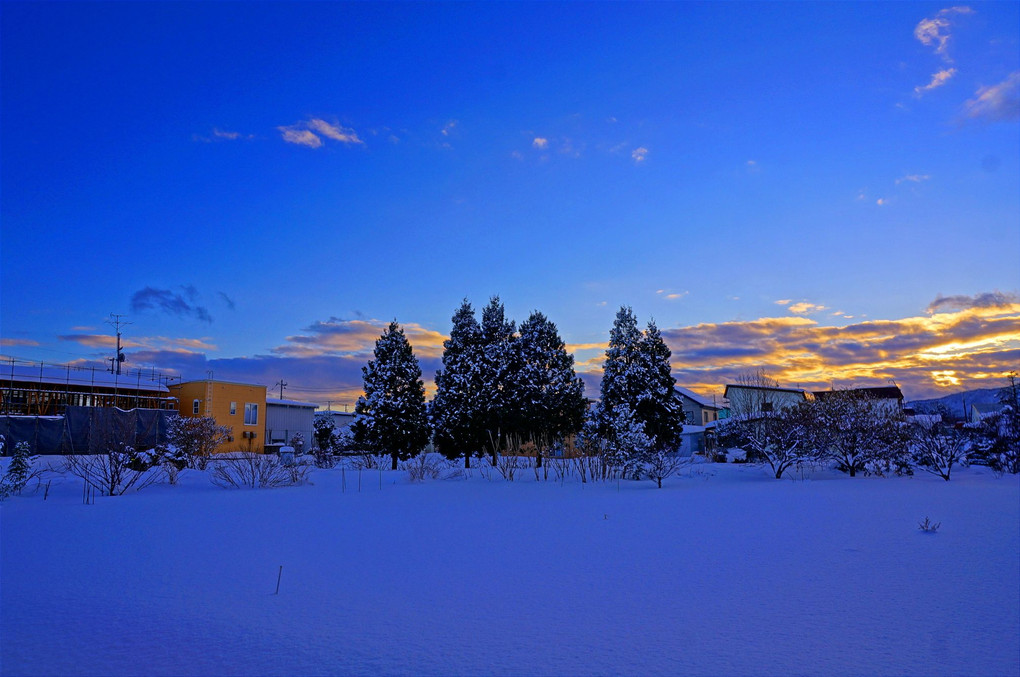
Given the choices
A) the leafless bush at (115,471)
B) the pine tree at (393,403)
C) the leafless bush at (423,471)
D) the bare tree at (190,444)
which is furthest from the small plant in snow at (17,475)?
the pine tree at (393,403)

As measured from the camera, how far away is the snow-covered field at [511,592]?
10.1ft

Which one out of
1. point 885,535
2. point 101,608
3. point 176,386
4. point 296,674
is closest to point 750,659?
point 296,674

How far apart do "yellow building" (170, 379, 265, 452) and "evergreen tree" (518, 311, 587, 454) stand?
14971 mm

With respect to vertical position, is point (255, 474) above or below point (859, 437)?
below

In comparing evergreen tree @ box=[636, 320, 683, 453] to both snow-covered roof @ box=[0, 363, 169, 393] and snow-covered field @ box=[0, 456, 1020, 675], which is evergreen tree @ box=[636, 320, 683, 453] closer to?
snow-covered field @ box=[0, 456, 1020, 675]

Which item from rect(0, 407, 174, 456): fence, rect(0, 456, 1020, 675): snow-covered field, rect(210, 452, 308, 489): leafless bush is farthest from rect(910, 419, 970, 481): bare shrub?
rect(0, 407, 174, 456): fence

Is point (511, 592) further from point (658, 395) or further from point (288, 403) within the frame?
point (288, 403)

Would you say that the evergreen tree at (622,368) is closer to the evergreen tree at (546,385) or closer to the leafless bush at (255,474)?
the evergreen tree at (546,385)

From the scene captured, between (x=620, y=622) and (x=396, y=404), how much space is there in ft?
79.2

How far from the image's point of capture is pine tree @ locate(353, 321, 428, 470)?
88.2 feet

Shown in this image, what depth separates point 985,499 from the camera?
9477mm

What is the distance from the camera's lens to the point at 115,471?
35.8 ft

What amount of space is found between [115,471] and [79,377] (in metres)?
22.5

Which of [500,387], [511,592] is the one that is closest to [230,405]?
[500,387]
